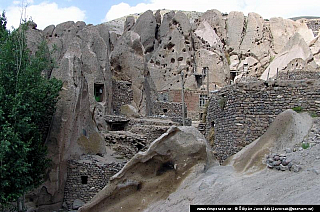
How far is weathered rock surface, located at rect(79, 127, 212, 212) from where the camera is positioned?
9.91 m

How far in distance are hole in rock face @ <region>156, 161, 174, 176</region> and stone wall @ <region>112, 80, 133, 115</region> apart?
15.0 meters

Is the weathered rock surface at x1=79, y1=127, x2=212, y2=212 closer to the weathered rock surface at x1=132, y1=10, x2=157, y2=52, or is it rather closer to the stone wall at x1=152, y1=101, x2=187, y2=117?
the stone wall at x1=152, y1=101, x2=187, y2=117

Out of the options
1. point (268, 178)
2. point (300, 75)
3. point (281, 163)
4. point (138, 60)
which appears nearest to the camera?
point (268, 178)

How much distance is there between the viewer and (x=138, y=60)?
27.9 meters

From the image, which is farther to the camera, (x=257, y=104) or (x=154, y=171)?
(x=257, y=104)

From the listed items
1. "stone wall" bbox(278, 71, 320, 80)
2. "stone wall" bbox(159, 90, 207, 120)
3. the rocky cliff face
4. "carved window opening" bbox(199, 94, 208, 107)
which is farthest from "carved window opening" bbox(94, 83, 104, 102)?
"carved window opening" bbox(199, 94, 208, 107)

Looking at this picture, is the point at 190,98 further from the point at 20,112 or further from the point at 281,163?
the point at 281,163

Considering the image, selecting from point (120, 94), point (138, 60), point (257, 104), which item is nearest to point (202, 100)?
point (138, 60)

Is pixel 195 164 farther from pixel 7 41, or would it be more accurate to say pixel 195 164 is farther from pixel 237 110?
pixel 7 41

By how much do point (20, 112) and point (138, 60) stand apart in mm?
16148

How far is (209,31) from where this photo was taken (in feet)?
149

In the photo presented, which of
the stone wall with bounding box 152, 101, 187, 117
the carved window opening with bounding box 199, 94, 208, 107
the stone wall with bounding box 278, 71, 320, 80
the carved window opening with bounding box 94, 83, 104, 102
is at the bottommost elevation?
the stone wall with bounding box 152, 101, 187, 117

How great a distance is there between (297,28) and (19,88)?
153 ft

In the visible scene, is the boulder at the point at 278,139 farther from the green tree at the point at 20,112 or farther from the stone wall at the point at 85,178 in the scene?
the green tree at the point at 20,112
